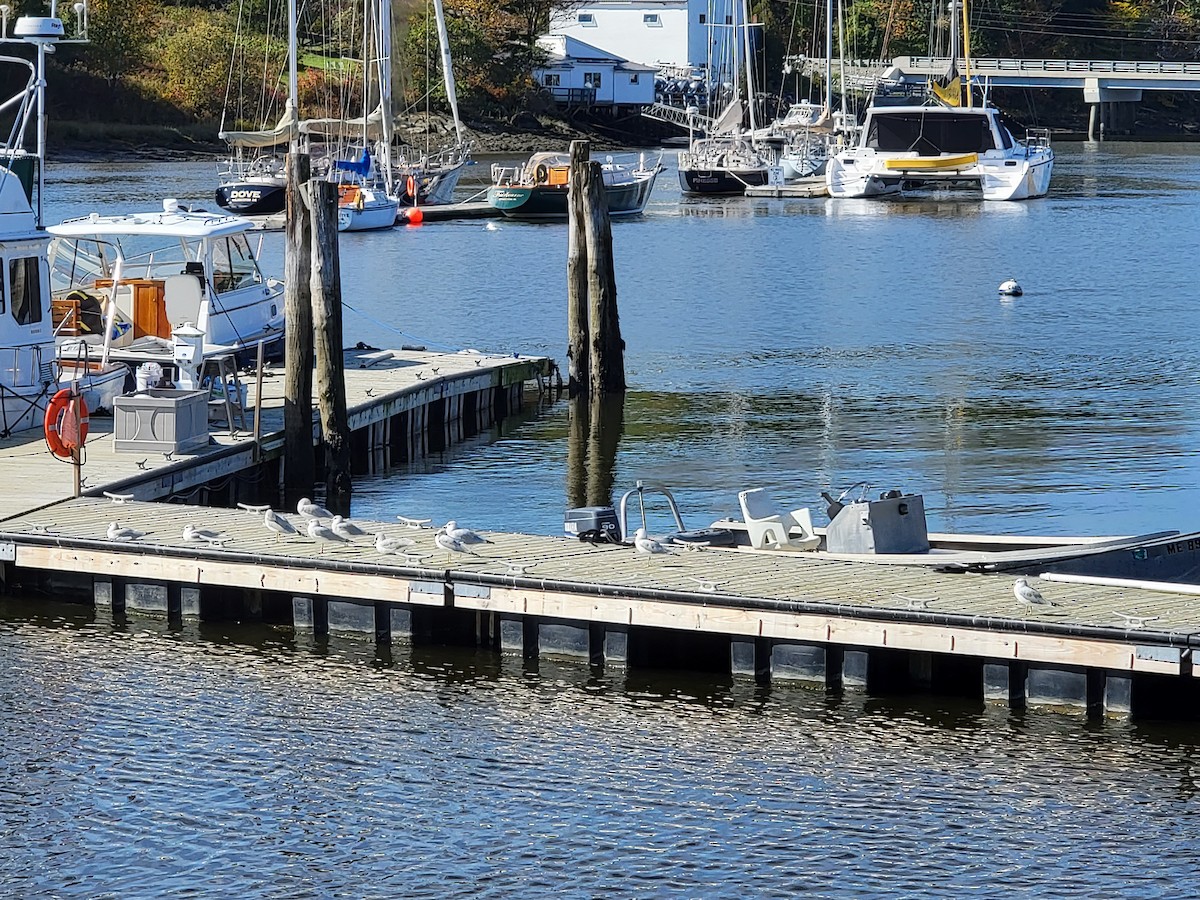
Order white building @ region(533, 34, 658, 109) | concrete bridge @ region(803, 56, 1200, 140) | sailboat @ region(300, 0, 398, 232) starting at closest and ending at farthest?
sailboat @ region(300, 0, 398, 232)
concrete bridge @ region(803, 56, 1200, 140)
white building @ region(533, 34, 658, 109)

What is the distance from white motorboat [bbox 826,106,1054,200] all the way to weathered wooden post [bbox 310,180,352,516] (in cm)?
5274

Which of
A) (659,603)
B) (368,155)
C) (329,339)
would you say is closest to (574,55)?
(368,155)

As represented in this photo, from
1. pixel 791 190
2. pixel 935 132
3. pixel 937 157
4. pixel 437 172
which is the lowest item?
pixel 791 190

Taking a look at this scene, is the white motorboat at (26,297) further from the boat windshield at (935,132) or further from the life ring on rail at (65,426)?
the boat windshield at (935,132)

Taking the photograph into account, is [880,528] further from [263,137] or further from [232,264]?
[263,137]

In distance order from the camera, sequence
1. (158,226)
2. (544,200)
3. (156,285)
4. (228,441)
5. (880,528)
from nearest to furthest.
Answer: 1. (880,528)
2. (228,441)
3. (158,226)
4. (156,285)
5. (544,200)

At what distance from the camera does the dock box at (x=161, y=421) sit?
20891 millimetres

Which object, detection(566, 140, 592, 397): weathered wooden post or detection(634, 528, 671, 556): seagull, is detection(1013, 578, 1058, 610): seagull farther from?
detection(566, 140, 592, 397): weathered wooden post

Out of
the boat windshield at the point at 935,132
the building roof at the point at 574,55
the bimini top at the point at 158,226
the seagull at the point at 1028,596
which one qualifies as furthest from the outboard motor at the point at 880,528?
the building roof at the point at 574,55

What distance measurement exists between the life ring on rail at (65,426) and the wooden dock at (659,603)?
84cm

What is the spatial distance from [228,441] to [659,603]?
796 centimetres

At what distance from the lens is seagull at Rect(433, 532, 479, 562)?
1688cm

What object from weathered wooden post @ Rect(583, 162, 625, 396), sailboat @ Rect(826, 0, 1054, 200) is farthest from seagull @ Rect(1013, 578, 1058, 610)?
sailboat @ Rect(826, 0, 1054, 200)

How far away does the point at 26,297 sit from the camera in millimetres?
22172
